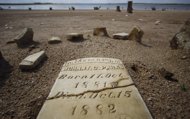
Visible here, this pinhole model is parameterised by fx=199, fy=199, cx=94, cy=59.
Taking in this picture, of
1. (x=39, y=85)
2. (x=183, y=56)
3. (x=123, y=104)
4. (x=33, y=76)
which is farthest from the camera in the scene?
(x=183, y=56)

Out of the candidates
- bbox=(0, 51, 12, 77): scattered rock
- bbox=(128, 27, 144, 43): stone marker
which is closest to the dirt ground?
bbox=(0, 51, 12, 77): scattered rock

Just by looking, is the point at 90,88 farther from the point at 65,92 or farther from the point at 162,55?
the point at 162,55

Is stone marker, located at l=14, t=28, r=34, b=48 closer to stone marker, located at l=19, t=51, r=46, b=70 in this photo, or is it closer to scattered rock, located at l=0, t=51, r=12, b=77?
scattered rock, located at l=0, t=51, r=12, b=77

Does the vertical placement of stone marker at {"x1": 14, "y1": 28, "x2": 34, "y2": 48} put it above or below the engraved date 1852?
Answer: above

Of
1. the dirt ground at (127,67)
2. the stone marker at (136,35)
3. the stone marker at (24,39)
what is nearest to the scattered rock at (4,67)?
the dirt ground at (127,67)

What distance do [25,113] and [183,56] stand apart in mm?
4048

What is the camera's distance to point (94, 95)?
2955 mm

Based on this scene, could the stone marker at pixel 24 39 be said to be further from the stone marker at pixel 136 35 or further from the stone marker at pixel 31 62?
the stone marker at pixel 136 35

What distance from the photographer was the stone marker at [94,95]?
2.54 m

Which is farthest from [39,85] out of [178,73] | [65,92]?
[178,73]

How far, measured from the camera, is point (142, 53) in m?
5.49

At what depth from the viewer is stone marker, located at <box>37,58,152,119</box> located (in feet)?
8.34

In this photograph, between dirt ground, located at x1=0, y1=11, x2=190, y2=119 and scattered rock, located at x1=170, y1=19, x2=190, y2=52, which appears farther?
scattered rock, located at x1=170, y1=19, x2=190, y2=52

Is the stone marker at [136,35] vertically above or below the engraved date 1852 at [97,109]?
above
